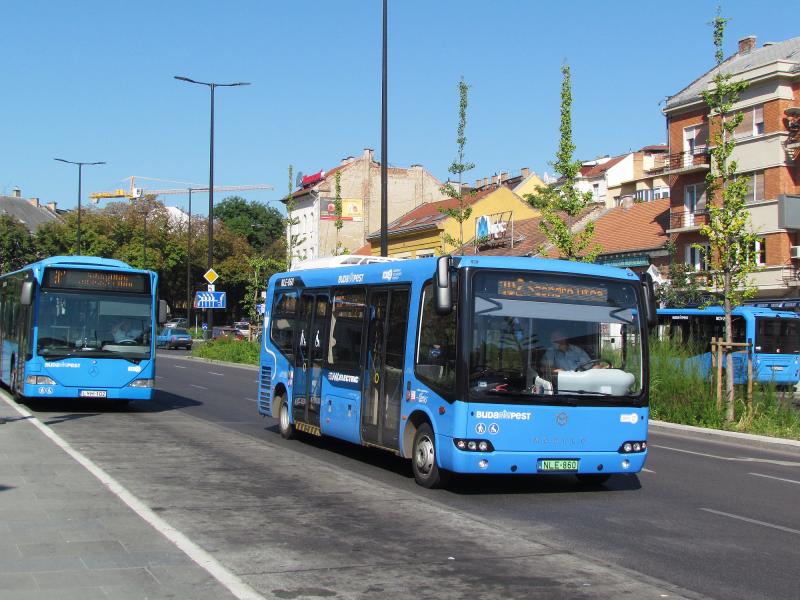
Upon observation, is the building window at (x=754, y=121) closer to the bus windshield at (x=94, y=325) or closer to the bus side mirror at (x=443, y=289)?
the bus windshield at (x=94, y=325)

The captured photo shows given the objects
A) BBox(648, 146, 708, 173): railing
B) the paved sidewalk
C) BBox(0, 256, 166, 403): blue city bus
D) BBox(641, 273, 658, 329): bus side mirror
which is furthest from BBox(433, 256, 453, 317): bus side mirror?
BBox(648, 146, 708, 173): railing

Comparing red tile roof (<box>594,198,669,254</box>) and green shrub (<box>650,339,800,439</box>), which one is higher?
red tile roof (<box>594,198,669,254</box>)

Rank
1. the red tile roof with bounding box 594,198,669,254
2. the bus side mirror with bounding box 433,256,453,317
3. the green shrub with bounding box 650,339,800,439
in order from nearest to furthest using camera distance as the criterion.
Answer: the bus side mirror with bounding box 433,256,453,317, the green shrub with bounding box 650,339,800,439, the red tile roof with bounding box 594,198,669,254

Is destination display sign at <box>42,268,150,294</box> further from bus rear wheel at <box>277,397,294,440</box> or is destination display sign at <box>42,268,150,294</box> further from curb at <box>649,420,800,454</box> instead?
curb at <box>649,420,800,454</box>

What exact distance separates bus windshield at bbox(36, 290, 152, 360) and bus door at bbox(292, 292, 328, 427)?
5474 millimetres

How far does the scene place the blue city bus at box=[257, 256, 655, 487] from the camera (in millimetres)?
11039

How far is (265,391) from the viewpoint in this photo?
17.5 m

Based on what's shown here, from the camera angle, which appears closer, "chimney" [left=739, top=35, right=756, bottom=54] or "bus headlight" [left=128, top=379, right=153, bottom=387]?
"bus headlight" [left=128, top=379, right=153, bottom=387]

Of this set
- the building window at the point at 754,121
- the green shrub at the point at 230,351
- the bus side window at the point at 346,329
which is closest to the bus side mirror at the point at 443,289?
the bus side window at the point at 346,329

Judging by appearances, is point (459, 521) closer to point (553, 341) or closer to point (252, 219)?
point (553, 341)

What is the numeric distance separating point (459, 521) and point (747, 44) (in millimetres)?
49680

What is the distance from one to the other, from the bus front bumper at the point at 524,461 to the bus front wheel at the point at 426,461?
263mm

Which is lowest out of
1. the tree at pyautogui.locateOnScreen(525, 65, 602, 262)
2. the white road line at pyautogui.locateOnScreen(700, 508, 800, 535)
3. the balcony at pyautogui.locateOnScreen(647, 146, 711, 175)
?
the white road line at pyautogui.locateOnScreen(700, 508, 800, 535)

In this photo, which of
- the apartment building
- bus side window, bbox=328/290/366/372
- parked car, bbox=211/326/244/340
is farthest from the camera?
parked car, bbox=211/326/244/340
